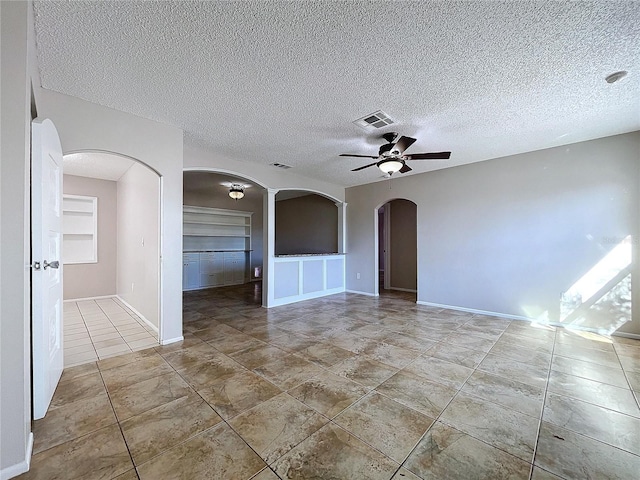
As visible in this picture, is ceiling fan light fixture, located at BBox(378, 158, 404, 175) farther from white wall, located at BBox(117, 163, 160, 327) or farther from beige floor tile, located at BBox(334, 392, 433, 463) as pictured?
white wall, located at BBox(117, 163, 160, 327)

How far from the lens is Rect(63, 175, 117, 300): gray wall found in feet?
17.6

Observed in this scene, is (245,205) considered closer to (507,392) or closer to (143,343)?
(143,343)

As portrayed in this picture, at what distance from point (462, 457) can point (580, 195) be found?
3.90 meters

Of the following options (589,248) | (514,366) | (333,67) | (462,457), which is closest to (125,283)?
(333,67)

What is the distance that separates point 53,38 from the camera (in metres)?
1.79

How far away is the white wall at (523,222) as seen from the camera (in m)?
3.42

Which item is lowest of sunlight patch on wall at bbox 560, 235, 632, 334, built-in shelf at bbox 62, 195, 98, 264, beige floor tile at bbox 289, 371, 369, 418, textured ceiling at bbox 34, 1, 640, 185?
beige floor tile at bbox 289, 371, 369, 418

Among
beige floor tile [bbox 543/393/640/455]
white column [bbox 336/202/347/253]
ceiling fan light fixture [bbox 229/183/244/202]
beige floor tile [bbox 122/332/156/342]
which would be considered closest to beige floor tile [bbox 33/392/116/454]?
beige floor tile [bbox 122/332/156/342]

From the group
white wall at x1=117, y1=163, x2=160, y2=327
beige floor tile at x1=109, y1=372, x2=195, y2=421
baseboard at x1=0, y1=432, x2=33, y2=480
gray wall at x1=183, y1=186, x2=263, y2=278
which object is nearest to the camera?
baseboard at x1=0, y1=432, x2=33, y2=480

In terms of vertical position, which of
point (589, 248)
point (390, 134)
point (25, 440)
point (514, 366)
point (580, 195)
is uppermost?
point (390, 134)

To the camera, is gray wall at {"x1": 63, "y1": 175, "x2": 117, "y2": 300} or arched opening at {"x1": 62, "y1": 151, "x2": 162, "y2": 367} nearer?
arched opening at {"x1": 62, "y1": 151, "x2": 162, "y2": 367}

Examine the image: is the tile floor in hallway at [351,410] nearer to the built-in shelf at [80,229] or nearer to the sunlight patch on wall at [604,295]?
the sunlight patch on wall at [604,295]

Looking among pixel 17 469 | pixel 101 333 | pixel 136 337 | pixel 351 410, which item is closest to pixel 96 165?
pixel 101 333

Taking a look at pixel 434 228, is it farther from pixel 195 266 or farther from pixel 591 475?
pixel 195 266
